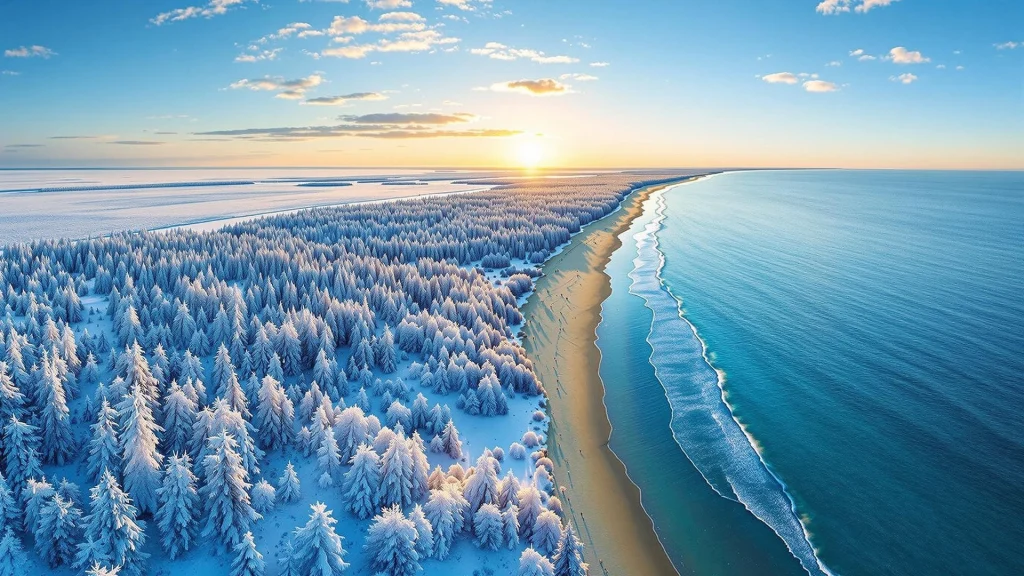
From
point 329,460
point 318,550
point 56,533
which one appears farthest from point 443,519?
point 56,533

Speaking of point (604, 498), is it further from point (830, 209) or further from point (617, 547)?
point (830, 209)

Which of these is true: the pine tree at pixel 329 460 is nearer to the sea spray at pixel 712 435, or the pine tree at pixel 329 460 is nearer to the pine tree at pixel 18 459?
the pine tree at pixel 18 459

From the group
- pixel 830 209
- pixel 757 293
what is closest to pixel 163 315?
pixel 757 293

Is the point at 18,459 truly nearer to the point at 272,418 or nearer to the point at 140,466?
the point at 140,466

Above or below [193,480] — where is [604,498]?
below

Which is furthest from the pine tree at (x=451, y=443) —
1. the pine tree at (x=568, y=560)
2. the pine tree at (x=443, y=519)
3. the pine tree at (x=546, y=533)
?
the pine tree at (x=568, y=560)

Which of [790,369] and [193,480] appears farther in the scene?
[790,369]

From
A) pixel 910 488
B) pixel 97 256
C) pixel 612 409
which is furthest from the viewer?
pixel 97 256
